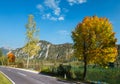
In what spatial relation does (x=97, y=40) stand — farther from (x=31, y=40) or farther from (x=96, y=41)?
(x=31, y=40)

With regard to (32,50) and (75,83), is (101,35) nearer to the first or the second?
(75,83)

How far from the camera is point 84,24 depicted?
Answer: 4016cm

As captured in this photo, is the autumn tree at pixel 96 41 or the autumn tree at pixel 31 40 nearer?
the autumn tree at pixel 96 41

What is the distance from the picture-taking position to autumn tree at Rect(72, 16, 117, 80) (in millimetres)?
38875

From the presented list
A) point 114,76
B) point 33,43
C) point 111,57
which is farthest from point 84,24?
point 33,43

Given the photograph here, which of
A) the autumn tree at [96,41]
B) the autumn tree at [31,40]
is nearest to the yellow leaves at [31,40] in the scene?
the autumn tree at [31,40]

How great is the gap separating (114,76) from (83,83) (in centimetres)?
433

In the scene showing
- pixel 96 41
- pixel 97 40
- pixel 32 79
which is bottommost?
pixel 32 79

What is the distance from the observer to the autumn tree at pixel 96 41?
38.9 metres

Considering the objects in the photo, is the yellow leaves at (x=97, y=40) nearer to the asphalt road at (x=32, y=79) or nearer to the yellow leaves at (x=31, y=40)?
the asphalt road at (x=32, y=79)

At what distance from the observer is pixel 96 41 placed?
131 ft

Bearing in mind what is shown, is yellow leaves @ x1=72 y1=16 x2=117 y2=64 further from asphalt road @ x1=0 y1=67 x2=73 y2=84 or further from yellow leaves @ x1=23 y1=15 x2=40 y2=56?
yellow leaves @ x1=23 y1=15 x2=40 y2=56

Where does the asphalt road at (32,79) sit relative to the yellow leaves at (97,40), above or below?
below

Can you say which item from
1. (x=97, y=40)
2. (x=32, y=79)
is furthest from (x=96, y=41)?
(x=32, y=79)
